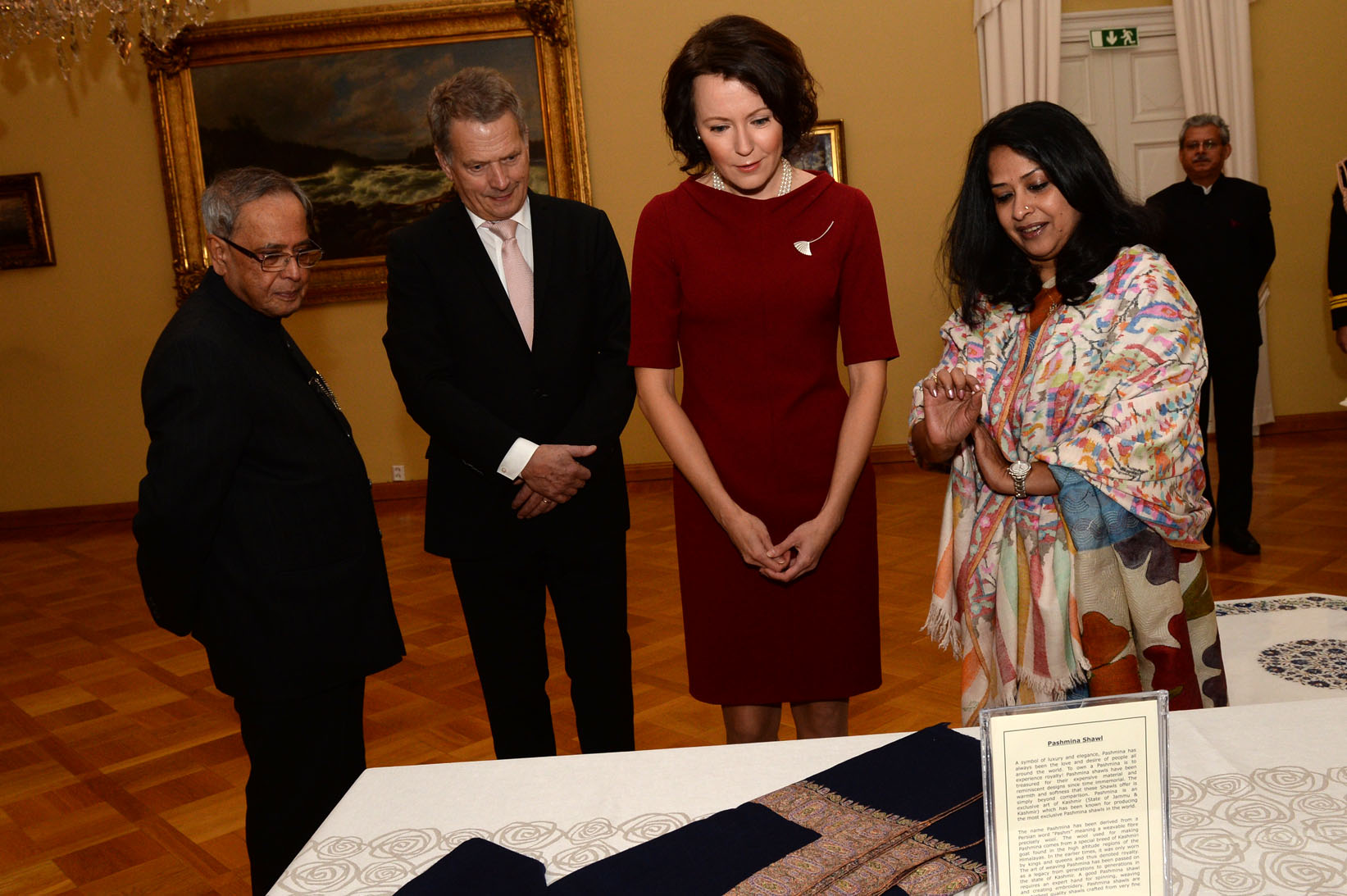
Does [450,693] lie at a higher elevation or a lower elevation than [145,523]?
lower

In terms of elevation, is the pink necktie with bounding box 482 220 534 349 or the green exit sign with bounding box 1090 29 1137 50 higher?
the green exit sign with bounding box 1090 29 1137 50

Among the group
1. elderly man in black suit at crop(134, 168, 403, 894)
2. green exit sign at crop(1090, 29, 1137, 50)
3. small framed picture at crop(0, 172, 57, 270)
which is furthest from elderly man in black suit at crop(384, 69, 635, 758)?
small framed picture at crop(0, 172, 57, 270)

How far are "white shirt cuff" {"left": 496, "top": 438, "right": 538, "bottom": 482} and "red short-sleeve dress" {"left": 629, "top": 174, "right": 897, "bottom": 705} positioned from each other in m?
0.38

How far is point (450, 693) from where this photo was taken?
3.87 metres

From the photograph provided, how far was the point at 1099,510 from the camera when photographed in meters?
1.82

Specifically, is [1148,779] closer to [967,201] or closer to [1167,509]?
[1167,509]

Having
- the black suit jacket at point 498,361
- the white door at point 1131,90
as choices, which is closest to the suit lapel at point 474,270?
the black suit jacket at point 498,361

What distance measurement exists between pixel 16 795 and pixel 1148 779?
349 cm

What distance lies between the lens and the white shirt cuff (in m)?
2.33

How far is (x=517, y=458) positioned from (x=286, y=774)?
782 mm

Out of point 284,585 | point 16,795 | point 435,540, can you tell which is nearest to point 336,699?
point 284,585

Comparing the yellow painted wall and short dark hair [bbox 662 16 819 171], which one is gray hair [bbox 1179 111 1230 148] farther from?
short dark hair [bbox 662 16 819 171]

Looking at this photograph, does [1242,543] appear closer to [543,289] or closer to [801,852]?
[543,289]

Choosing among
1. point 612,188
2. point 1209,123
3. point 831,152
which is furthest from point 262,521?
point 831,152
